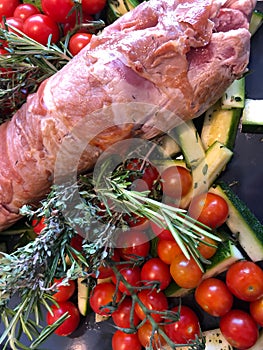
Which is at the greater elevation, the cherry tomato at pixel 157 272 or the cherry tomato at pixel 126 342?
the cherry tomato at pixel 157 272

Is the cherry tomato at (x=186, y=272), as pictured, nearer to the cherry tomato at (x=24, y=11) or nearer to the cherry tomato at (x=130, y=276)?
the cherry tomato at (x=130, y=276)

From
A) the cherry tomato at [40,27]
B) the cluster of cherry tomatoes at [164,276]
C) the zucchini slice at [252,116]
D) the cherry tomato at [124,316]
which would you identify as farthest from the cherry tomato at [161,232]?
the cherry tomato at [40,27]

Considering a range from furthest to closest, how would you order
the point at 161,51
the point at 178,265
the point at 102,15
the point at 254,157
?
the point at 102,15 < the point at 254,157 < the point at 178,265 < the point at 161,51

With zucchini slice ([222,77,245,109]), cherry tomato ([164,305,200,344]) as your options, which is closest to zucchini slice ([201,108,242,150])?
zucchini slice ([222,77,245,109])

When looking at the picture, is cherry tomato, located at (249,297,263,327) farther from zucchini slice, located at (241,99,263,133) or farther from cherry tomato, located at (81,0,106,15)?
cherry tomato, located at (81,0,106,15)

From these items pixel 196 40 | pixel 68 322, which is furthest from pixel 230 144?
pixel 68 322

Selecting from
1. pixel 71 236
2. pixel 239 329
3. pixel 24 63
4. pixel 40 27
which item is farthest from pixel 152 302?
pixel 40 27

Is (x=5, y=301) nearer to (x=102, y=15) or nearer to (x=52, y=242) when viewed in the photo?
(x=52, y=242)
